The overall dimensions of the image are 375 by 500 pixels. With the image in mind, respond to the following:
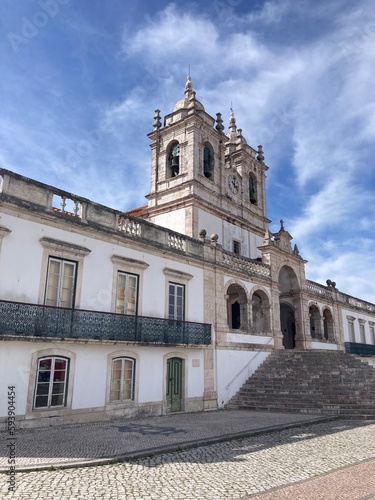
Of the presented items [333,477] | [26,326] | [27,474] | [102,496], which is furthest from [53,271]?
[333,477]

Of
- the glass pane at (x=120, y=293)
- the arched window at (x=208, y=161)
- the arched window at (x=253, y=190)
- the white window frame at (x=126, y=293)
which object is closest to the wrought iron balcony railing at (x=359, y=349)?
the arched window at (x=253, y=190)

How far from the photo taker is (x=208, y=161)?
22.8 meters

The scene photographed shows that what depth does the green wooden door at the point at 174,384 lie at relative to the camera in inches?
509

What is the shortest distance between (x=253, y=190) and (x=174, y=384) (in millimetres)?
16440

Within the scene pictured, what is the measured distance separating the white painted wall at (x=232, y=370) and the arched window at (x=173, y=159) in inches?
423

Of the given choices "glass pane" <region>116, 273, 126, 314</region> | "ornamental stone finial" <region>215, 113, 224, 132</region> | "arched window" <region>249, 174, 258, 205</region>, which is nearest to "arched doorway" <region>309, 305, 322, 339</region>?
"arched window" <region>249, 174, 258, 205</region>

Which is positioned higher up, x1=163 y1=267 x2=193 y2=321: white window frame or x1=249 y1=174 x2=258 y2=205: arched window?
x1=249 y1=174 x2=258 y2=205: arched window

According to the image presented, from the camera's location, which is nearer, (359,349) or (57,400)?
(57,400)

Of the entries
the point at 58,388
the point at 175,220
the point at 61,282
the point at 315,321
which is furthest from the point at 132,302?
the point at 315,321

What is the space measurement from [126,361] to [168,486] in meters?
6.80

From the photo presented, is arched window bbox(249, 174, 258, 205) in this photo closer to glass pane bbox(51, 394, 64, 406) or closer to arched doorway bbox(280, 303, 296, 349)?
arched doorway bbox(280, 303, 296, 349)

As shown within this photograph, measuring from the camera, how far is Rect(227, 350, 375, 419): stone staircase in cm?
1305

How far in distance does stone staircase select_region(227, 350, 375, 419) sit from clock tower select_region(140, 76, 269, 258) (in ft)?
24.1

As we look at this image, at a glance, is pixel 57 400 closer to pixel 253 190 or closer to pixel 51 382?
pixel 51 382
